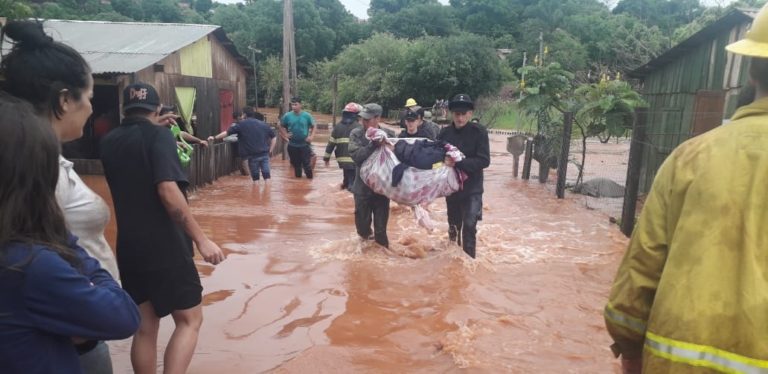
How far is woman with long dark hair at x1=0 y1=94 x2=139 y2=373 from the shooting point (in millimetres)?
1439

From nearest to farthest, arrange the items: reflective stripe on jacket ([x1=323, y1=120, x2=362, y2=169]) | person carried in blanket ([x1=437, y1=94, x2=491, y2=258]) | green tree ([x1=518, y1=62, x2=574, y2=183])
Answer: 1. person carried in blanket ([x1=437, y1=94, x2=491, y2=258])
2. reflective stripe on jacket ([x1=323, y1=120, x2=362, y2=169])
3. green tree ([x1=518, y1=62, x2=574, y2=183])

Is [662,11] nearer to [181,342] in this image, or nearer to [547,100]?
[547,100]

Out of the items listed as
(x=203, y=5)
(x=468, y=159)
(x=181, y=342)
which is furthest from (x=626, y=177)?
(x=203, y=5)

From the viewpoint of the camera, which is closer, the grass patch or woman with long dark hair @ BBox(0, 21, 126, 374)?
woman with long dark hair @ BBox(0, 21, 126, 374)

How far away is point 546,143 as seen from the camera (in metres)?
12.4

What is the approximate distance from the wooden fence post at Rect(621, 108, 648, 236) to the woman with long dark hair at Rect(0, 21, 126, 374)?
6.85 metres

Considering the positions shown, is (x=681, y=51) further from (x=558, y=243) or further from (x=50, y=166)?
(x=50, y=166)

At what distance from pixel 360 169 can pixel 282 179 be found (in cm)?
681

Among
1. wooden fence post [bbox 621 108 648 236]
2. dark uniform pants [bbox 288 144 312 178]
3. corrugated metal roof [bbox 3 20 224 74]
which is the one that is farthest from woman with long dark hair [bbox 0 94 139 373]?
dark uniform pants [bbox 288 144 312 178]

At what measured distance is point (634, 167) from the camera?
24.8 feet

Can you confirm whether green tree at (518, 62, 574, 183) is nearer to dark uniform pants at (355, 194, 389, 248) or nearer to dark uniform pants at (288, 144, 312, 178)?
dark uniform pants at (288, 144, 312, 178)

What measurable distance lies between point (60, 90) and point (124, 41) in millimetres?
13159

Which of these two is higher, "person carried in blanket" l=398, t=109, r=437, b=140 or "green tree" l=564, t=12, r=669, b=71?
"green tree" l=564, t=12, r=669, b=71

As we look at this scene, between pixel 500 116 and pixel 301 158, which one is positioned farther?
pixel 500 116
